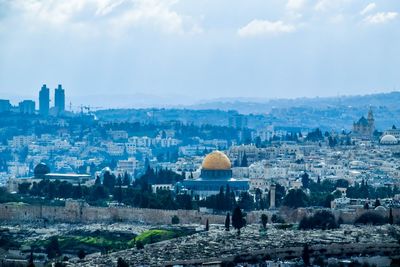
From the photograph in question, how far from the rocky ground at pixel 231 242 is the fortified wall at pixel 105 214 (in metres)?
6.39

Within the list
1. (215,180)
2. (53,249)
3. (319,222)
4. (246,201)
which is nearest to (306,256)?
(319,222)

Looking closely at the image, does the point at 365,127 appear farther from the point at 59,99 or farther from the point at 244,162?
the point at 59,99

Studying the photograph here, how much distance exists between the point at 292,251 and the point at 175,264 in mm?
3487

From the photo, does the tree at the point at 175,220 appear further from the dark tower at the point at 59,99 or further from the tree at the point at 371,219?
the dark tower at the point at 59,99

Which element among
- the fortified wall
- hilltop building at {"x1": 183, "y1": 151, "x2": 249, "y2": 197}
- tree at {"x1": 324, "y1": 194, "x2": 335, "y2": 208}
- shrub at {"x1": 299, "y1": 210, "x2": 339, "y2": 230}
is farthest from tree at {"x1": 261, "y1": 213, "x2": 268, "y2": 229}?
hilltop building at {"x1": 183, "y1": 151, "x2": 249, "y2": 197}

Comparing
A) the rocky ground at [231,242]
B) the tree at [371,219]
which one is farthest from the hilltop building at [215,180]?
the rocky ground at [231,242]

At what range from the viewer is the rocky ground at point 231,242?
46.0m

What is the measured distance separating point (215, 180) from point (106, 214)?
45.6 ft

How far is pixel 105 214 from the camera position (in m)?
62.3

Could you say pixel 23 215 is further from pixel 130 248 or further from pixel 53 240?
pixel 130 248

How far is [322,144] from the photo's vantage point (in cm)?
10188

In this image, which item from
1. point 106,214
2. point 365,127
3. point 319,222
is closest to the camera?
point 319,222

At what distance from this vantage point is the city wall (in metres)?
59.5

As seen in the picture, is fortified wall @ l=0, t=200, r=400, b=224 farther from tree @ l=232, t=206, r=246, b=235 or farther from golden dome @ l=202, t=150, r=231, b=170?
golden dome @ l=202, t=150, r=231, b=170
